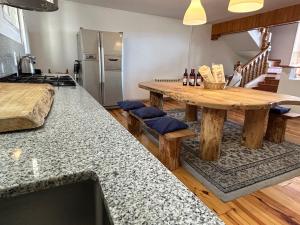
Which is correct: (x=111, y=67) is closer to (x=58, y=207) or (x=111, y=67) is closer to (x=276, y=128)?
(x=276, y=128)

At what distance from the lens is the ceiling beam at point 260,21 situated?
3855 millimetres

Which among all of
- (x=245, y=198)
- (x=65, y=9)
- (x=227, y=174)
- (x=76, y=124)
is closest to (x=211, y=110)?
(x=227, y=174)

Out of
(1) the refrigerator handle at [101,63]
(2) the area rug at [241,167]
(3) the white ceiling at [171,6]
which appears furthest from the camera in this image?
(1) the refrigerator handle at [101,63]

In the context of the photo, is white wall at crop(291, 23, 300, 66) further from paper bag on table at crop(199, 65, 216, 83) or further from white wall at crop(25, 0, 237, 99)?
paper bag on table at crop(199, 65, 216, 83)

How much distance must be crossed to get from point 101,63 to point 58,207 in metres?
3.91

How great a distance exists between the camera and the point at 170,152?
1949 millimetres

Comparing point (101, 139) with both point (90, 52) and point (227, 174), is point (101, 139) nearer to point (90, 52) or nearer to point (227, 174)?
point (227, 174)

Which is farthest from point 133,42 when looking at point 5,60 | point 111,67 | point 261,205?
point 261,205

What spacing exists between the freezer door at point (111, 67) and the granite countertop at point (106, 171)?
12.1 ft

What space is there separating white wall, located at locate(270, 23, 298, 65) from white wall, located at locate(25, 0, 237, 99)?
1.89 meters

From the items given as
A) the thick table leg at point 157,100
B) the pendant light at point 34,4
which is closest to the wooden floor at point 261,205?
the thick table leg at point 157,100

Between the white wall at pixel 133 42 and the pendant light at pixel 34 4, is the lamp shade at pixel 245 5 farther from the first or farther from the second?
the white wall at pixel 133 42

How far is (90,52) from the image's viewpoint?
3959 millimetres

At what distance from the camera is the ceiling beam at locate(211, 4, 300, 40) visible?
386 cm
